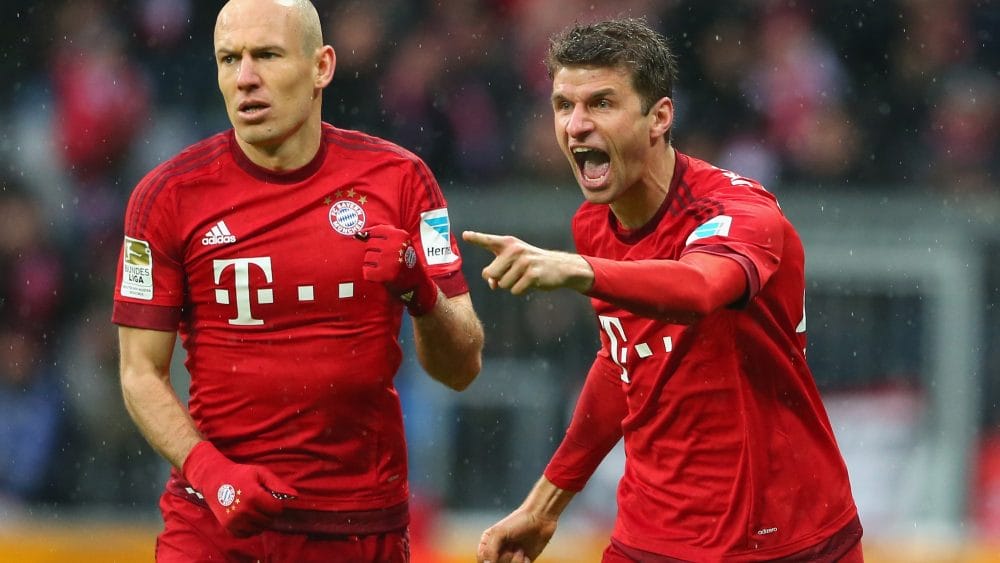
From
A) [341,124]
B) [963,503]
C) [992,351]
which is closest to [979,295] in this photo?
[992,351]

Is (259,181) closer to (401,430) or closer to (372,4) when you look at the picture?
(401,430)

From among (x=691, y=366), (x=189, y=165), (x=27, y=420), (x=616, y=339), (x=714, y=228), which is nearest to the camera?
(x=714, y=228)

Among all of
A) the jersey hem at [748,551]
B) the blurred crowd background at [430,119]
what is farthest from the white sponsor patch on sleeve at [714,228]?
the blurred crowd background at [430,119]

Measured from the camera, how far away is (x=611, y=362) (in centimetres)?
507

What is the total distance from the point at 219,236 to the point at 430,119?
5.17 m

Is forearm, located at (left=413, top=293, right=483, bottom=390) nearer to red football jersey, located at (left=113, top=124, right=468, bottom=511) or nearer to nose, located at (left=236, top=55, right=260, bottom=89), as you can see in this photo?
red football jersey, located at (left=113, top=124, right=468, bottom=511)

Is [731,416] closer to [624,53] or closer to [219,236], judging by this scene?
[624,53]

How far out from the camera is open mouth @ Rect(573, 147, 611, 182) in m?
4.72

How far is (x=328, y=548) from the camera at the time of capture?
496 cm

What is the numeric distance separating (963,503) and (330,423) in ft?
15.3

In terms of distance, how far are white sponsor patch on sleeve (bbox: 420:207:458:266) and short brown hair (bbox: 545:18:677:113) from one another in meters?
0.61

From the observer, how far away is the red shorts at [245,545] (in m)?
4.92

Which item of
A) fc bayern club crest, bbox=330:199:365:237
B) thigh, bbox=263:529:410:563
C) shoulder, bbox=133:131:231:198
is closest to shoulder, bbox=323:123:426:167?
fc bayern club crest, bbox=330:199:365:237

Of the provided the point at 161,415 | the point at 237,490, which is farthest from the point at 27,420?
the point at 237,490
